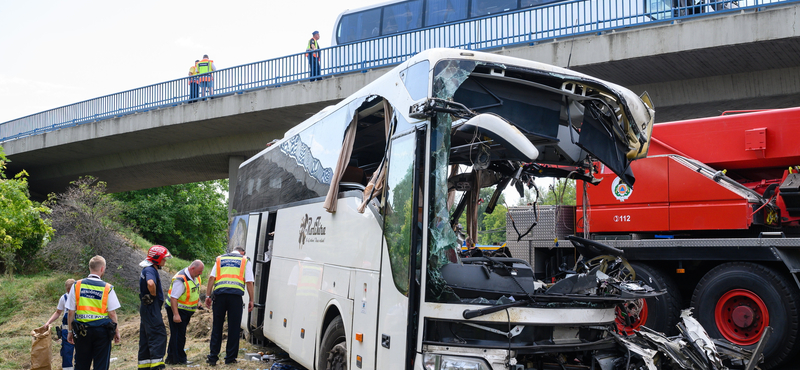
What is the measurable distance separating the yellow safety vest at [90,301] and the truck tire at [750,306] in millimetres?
7326

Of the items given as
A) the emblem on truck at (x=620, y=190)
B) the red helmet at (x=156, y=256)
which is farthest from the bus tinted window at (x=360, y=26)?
the red helmet at (x=156, y=256)

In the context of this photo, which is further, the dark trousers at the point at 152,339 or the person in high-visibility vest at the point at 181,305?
the person in high-visibility vest at the point at 181,305

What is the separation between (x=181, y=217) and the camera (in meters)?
37.9

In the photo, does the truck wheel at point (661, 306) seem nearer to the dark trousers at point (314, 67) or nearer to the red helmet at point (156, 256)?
the red helmet at point (156, 256)

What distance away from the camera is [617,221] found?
27.4 ft

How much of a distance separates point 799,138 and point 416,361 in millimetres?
5983

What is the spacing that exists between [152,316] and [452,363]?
18.1 ft

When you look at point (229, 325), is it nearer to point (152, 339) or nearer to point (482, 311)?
point (152, 339)

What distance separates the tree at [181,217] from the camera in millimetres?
36250

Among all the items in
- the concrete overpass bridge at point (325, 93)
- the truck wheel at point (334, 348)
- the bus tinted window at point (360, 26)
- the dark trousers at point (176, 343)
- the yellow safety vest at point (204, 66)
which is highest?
the bus tinted window at point (360, 26)

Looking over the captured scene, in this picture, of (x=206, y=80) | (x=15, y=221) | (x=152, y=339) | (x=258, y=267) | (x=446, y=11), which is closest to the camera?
(x=152, y=339)

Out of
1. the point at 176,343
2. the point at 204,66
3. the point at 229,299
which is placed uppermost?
the point at 204,66

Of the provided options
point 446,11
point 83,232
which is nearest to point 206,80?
point 83,232

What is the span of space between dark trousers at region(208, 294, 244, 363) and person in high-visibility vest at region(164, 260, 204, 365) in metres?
0.51
